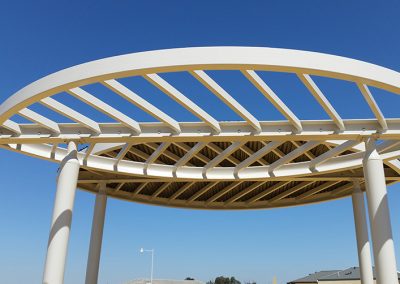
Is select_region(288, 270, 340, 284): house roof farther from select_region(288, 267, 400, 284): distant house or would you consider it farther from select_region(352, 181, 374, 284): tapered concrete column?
select_region(352, 181, 374, 284): tapered concrete column

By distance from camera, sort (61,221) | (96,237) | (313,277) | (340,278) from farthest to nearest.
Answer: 1. (313,277)
2. (340,278)
3. (96,237)
4. (61,221)

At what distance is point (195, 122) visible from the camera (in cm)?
1574

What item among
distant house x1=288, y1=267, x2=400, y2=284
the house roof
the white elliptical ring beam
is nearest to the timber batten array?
the white elliptical ring beam

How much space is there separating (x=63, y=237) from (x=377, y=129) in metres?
12.6

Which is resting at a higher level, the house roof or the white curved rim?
the white curved rim

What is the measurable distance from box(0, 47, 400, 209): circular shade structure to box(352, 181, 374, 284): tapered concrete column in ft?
6.47

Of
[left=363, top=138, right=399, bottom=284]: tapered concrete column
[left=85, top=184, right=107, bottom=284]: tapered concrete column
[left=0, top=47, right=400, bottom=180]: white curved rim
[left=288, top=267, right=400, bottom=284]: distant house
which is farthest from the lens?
[left=288, top=267, right=400, bottom=284]: distant house

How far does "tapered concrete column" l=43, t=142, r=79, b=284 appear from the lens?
13867 mm

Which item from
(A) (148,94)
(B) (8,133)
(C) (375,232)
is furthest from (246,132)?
(B) (8,133)

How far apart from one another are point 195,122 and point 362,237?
49.1 feet

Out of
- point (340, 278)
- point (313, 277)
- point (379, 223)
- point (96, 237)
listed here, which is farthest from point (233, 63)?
point (313, 277)

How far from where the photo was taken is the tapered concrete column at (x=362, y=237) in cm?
2342

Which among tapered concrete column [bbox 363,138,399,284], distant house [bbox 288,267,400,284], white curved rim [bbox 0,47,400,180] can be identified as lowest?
distant house [bbox 288,267,400,284]

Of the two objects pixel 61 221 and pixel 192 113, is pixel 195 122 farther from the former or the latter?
pixel 61 221
